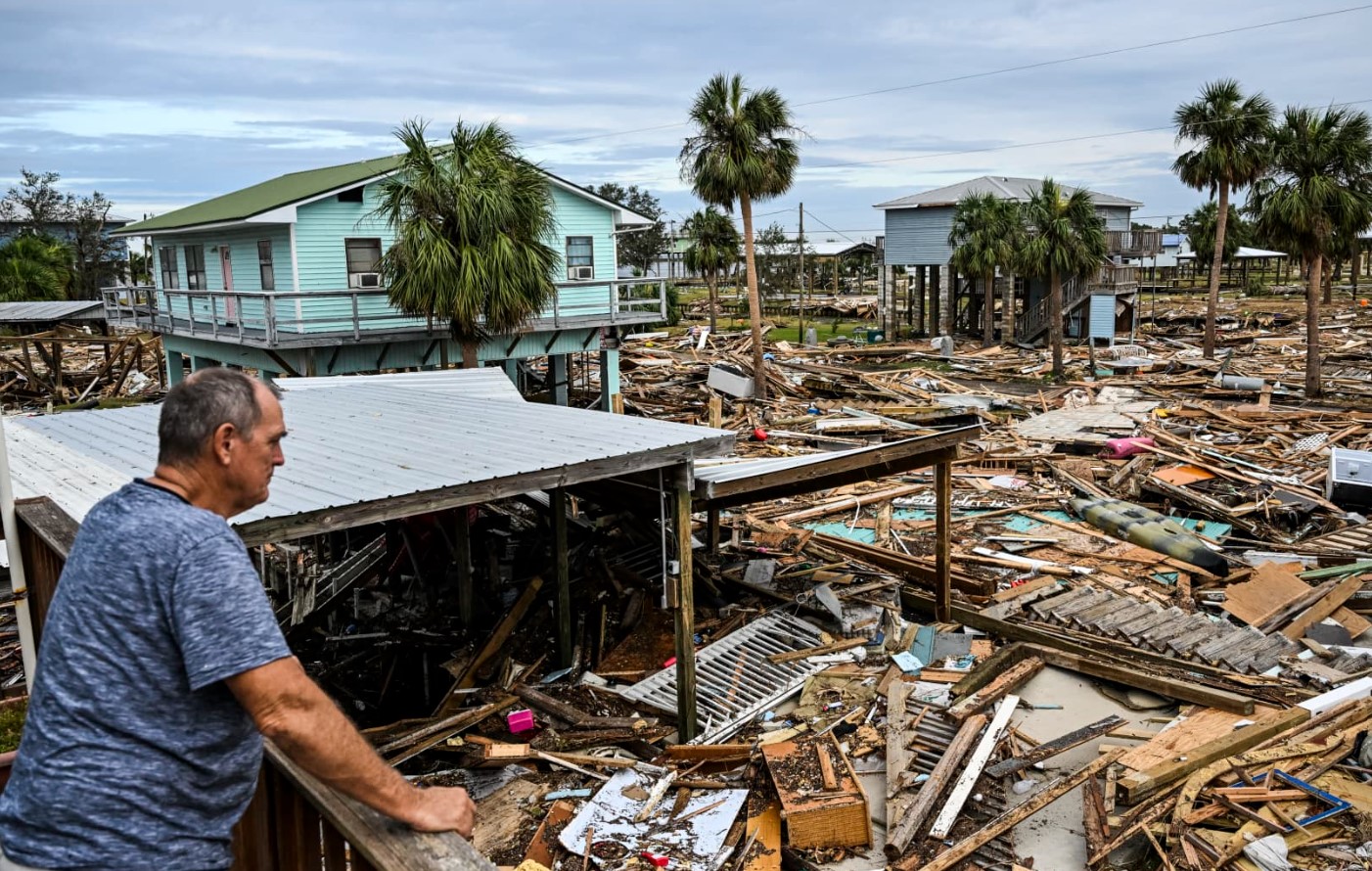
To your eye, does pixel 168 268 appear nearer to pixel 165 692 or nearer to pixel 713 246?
pixel 713 246

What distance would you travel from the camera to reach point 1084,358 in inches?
1511

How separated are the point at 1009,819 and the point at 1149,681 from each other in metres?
3.11

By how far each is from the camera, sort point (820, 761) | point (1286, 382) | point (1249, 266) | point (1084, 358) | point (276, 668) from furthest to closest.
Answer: point (1249, 266)
point (1084, 358)
point (1286, 382)
point (820, 761)
point (276, 668)

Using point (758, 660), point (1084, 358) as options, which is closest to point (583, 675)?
point (758, 660)

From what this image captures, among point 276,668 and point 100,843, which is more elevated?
point 276,668

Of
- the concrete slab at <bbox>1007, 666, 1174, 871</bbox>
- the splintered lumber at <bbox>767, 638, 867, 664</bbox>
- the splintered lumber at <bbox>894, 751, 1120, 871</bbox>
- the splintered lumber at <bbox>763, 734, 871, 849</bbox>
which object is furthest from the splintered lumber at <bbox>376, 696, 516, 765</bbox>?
the concrete slab at <bbox>1007, 666, 1174, 871</bbox>

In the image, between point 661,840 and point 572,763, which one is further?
point 572,763

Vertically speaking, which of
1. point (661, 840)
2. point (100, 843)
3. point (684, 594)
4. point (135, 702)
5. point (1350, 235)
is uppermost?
point (1350, 235)

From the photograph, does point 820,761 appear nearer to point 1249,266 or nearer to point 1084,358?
point 1084,358

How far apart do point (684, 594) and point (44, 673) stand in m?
7.06

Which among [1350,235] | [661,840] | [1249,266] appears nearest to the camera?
[661,840]

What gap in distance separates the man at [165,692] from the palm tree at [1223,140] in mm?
38323

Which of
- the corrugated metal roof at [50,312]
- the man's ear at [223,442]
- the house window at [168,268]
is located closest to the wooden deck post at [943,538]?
the man's ear at [223,442]

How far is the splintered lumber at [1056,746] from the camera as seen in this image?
8211mm
